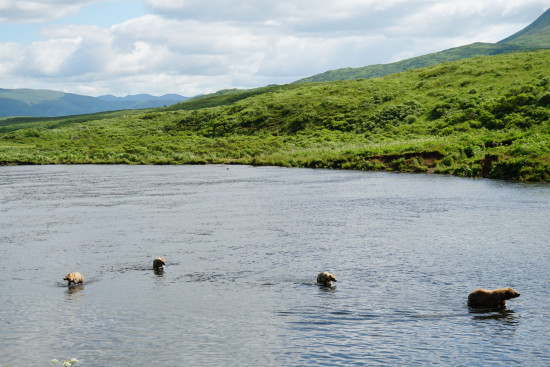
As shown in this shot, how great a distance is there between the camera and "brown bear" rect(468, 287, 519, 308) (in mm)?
13477

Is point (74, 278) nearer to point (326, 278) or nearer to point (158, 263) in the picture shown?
point (158, 263)

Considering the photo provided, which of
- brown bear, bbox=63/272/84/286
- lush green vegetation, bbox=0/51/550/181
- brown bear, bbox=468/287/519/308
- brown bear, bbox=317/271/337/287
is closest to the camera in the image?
brown bear, bbox=468/287/519/308

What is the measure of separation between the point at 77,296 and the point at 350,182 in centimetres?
3043

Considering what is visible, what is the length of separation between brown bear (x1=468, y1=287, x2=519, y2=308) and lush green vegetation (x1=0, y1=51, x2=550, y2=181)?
28.7m

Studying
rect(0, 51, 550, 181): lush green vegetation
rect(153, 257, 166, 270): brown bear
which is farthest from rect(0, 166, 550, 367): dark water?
rect(0, 51, 550, 181): lush green vegetation

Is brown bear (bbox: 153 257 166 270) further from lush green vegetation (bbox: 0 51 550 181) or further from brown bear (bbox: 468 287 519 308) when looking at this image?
lush green vegetation (bbox: 0 51 550 181)

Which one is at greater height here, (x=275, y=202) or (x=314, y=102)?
(x=314, y=102)

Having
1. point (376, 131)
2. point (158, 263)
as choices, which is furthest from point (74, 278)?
point (376, 131)

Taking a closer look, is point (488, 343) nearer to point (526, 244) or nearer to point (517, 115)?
point (526, 244)

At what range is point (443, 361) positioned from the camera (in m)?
10.6

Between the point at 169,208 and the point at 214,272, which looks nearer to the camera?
the point at 214,272

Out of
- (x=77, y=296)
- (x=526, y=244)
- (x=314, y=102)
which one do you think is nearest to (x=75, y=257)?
(x=77, y=296)

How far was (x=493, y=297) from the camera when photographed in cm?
1350

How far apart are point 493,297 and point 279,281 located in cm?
584
